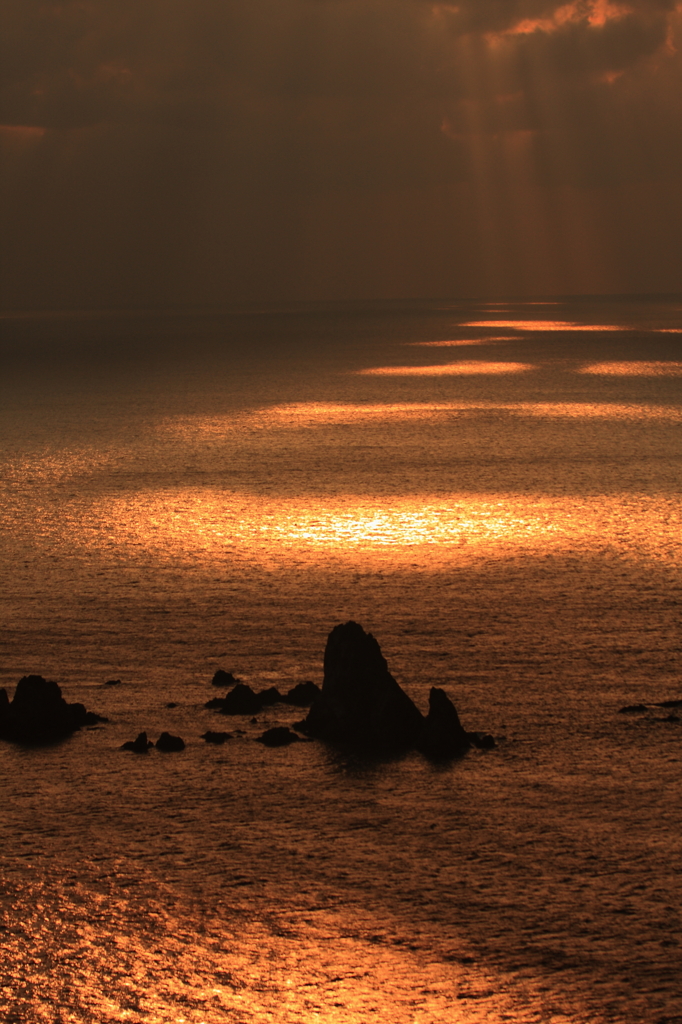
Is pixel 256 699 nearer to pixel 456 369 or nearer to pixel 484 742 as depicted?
pixel 484 742

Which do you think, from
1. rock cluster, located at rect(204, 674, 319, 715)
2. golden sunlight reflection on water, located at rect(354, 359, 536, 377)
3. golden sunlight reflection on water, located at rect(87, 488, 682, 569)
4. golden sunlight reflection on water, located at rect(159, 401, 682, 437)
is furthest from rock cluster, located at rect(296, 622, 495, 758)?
golden sunlight reflection on water, located at rect(354, 359, 536, 377)

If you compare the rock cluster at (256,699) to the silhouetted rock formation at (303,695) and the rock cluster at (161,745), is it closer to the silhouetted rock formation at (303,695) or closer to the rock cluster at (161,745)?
the silhouetted rock formation at (303,695)

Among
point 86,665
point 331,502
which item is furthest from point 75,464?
point 86,665

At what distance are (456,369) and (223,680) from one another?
A: 115 m

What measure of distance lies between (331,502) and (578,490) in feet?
34.6

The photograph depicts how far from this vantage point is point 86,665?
→ 82.9 ft

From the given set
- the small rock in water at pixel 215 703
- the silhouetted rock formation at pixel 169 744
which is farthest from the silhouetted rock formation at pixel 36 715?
the small rock in water at pixel 215 703

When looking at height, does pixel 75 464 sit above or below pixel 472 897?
above

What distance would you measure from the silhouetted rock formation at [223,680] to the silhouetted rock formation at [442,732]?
485 centimetres

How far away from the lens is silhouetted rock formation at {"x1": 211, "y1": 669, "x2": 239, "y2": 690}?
78.3 ft

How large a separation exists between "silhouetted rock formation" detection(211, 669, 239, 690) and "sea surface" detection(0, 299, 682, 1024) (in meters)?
0.50

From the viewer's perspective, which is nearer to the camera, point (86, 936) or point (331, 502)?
point (86, 936)

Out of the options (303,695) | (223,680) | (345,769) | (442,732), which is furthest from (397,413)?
(345,769)

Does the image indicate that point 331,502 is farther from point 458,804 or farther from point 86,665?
point 458,804
